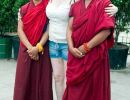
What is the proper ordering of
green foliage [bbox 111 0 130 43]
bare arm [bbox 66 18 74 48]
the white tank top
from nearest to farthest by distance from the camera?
bare arm [bbox 66 18 74 48] < the white tank top < green foliage [bbox 111 0 130 43]

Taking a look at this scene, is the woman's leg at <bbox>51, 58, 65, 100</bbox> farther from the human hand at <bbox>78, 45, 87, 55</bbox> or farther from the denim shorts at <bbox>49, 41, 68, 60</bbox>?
the human hand at <bbox>78, 45, 87, 55</bbox>

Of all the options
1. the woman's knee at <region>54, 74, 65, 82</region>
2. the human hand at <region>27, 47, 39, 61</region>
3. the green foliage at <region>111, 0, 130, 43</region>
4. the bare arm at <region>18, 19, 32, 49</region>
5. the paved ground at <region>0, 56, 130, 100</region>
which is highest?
the green foliage at <region>111, 0, 130, 43</region>

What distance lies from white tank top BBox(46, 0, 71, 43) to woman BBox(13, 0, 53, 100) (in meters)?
0.16

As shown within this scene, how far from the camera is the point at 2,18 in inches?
352

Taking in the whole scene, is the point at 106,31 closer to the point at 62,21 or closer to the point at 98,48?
the point at 98,48

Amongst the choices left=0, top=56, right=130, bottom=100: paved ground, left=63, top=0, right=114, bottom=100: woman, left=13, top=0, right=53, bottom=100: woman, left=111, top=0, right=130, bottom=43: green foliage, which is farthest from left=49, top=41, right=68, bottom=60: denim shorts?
left=111, top=0, right=130, bottom=43: green foliage

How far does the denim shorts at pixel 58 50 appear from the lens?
471cm

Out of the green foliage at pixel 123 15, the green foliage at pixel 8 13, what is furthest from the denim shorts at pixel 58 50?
the green foliage at pixel 8 13

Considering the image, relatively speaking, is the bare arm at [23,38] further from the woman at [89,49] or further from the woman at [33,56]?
the woman at [89,49]

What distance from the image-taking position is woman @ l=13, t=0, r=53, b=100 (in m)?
4.86

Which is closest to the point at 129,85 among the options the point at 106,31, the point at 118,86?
the point at 118,86

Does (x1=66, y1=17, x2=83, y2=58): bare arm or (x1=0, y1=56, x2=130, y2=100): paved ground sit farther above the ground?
(x1=66, y1=17, x2=83, y2=58): bare arm

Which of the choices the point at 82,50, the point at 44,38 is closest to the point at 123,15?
the point at 44,38

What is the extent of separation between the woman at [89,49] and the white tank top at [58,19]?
0.52 feet
